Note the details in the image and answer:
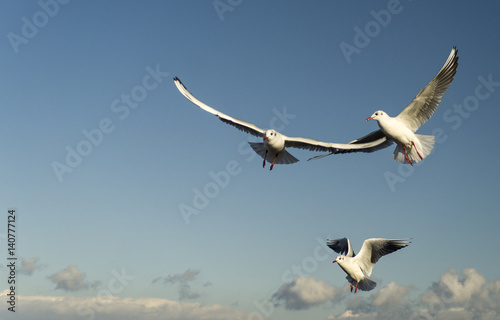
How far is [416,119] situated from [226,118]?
304 inches

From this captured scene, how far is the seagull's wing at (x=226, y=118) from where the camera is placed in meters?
26.0

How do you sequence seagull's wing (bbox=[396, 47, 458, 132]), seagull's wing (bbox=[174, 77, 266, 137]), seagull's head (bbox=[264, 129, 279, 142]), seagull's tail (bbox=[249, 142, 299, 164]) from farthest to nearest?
seagull's wing (bbox=[174, 77, 266, 137]), seagull's tail (bbox=[249, 142, 299, 164]), seagull's head (bbox=[264, 129, 279, 142]), seagull's wing (bbox=[396, 47, 458, 132])

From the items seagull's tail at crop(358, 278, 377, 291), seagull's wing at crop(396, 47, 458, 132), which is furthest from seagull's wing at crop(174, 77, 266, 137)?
seagull's tail at crop(358, 278, 377, 291)

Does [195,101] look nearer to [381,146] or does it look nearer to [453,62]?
[381,146]

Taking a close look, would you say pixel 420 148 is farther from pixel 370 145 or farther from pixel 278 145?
pixel 278 145

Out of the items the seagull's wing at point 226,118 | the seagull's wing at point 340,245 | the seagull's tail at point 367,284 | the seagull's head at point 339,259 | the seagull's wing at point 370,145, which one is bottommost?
the seagull's tail at point 367,284

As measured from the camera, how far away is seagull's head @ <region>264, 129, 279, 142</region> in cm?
2447

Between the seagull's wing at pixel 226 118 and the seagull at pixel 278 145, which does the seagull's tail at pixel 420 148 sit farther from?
the seagull's wing at pixel 226 118

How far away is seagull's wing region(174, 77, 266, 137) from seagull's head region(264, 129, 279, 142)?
0.84m

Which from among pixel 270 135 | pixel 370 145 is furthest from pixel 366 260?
pixel 270 135

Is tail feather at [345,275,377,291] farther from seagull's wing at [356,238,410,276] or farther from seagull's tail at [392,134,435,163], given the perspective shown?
seagull's tail at [392,134,435,163]

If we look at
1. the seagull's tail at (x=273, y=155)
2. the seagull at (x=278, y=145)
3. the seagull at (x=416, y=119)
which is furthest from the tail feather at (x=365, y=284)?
the seagull's tail at (x=273, y=155)

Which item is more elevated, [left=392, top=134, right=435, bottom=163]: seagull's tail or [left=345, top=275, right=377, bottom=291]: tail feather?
[left=392, top=134, right=435, bottom=163]: seagull's tail

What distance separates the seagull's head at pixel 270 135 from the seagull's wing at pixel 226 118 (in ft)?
2.76
